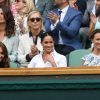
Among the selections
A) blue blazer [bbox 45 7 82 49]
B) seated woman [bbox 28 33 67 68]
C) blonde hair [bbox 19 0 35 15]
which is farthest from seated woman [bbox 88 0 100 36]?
blonde hair [bbox 19 0 35 15]

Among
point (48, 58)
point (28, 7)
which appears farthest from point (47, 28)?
point (48, 58)

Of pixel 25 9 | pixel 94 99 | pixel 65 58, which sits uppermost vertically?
pixel 25 9

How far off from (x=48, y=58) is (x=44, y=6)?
1.33 metres

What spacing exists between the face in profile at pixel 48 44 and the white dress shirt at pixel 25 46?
0.26 m

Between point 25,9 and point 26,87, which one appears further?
point 25,9

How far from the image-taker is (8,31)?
6.08m

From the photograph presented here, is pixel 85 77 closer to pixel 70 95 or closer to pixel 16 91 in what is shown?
pixel 70 95

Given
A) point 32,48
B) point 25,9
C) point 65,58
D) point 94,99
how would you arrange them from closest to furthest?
point 94,99 → point 65,58 → point 32,48 → point 25,9

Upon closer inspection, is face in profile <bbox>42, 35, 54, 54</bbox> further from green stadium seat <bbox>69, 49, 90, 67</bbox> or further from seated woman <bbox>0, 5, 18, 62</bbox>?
seated woman <bbox>0, 5, 18, 62</bbox>

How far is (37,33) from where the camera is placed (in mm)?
6035

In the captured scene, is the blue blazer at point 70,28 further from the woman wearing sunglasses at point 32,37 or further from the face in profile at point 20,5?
the face in profile at point 20,5

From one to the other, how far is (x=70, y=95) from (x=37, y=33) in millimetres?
1420

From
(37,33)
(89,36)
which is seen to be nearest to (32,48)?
(37,33)

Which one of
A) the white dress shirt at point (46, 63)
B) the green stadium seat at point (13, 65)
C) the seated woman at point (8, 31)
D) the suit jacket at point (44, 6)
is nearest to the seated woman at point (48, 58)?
the white dress shirt at point (46, 63)
